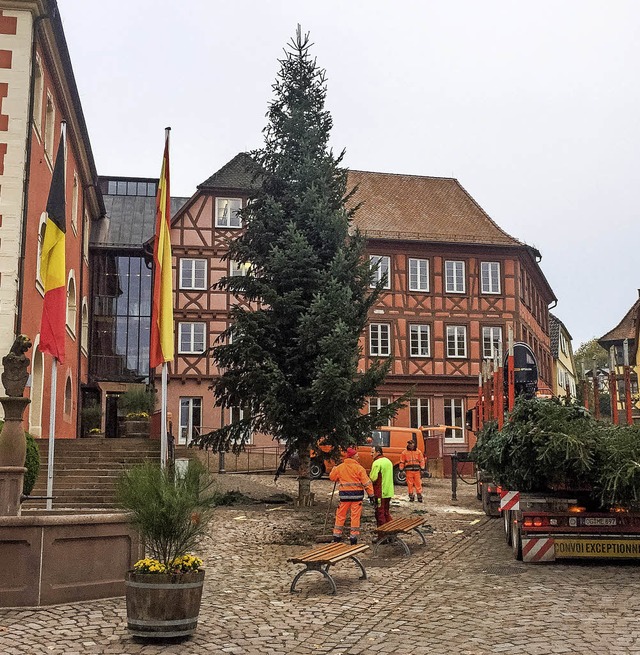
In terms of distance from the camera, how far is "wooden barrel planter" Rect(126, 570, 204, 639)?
7.69 m

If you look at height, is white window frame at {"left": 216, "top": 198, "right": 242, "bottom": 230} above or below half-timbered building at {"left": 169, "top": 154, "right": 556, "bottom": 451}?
above

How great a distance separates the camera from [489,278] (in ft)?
139

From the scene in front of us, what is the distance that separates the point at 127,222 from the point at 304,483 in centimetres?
2893

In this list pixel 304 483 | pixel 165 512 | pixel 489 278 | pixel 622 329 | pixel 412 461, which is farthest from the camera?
pixel 622 329

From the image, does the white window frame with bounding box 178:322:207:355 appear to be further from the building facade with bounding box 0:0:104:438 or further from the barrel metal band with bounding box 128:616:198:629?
the barrel metal band with bounding box 128:616:198:629

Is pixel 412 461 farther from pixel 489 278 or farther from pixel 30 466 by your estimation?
pixel 489 278

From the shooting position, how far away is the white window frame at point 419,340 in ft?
134

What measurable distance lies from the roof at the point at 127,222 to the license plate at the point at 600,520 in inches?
1364

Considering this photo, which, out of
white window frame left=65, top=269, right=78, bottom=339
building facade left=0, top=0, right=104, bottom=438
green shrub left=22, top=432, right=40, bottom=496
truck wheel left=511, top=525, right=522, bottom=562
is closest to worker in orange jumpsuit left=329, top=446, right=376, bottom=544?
truck wheel left=511, top=525, right=522, bottom=562

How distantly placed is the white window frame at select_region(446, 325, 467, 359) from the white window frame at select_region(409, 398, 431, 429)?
235 centimetres

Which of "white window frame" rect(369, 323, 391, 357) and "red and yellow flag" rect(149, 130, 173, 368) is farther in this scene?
"white window frame" rect(369, 323, 391, 357)

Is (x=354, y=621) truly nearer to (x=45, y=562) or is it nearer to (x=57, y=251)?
(x=45, y=562)

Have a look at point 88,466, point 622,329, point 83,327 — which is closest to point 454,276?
point 83,327

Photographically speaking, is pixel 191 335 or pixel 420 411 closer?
pixel 191 335
